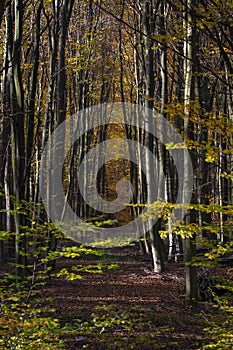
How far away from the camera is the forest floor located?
6.68 meters

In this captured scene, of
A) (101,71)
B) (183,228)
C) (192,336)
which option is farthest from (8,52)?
(101,71)

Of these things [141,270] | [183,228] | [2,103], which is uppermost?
[2,103]

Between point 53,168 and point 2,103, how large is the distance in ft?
7.91

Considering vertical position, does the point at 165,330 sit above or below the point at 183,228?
below

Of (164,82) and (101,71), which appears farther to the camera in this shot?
(101,71)

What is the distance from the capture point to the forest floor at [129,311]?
6.68 metres

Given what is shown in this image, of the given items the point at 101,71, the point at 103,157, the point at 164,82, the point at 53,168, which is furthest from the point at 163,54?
the point at 103,157

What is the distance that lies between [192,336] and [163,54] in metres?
9.14

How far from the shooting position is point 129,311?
8.48 m

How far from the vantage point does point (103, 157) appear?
99.6 ft

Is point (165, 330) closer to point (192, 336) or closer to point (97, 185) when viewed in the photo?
point (192, 336)

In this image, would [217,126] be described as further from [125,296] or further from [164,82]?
[164,82]

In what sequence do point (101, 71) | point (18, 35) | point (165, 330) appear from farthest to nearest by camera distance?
point (101, 71), point (18, 35), point (165, 330)

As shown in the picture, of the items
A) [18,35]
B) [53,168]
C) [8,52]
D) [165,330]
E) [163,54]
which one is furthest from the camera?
[163,54]
